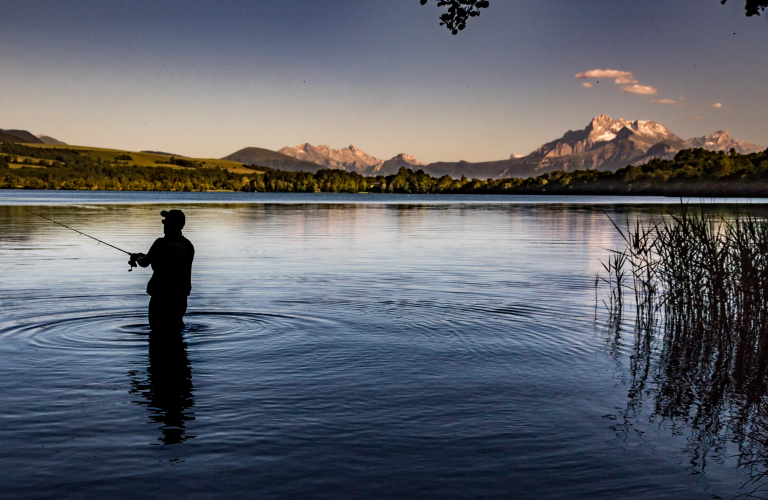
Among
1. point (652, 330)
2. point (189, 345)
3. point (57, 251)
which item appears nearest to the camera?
point (189, 345)

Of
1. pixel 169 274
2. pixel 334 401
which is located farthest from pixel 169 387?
pixel 169 274

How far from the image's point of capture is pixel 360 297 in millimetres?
19625

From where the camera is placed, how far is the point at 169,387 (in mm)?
10062

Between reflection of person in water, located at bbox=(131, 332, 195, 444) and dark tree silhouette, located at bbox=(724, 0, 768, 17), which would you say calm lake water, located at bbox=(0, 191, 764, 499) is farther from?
dark tree silhouette, located at bbox=(724, 0, 768, 17)

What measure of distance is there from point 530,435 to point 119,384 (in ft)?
20.6

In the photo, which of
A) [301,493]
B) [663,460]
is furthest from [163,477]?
[663,460]

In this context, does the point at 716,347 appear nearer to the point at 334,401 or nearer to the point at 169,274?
the point at 334,401

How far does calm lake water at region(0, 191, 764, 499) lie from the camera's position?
6.87 metres

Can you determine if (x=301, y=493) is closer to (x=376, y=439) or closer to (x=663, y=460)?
(x=376, y=439)

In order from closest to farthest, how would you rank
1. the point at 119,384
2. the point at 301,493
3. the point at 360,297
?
the point at 301,493
the point at 119,384
the point at 360,297

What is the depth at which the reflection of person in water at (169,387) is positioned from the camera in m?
8.39

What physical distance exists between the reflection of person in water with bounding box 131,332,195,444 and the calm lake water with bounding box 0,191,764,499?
1.5 inches

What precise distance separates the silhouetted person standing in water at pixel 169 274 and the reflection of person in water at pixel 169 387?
1.33 ft

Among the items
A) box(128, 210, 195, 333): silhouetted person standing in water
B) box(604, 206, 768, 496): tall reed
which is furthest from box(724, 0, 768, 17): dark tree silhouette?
box(128, 210, 195, 333): silhouetted person standing in water
